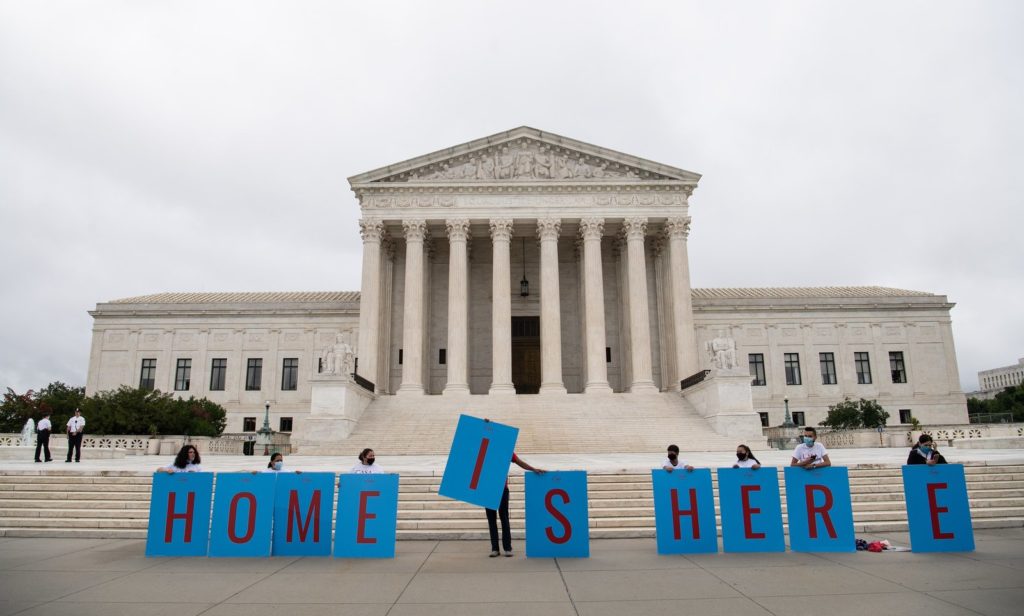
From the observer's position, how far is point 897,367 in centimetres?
5038

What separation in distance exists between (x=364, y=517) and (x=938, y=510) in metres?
8.43

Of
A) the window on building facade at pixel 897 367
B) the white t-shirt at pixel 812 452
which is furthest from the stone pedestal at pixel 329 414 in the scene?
the window on building facade at pixel 897 367

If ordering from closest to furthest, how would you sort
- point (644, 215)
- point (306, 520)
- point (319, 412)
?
point (306, 520), point (319, 412), point (644, 215)

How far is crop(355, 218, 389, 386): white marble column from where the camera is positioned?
3788 centimetres

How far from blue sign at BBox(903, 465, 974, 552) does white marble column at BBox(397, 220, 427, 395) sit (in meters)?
29.2

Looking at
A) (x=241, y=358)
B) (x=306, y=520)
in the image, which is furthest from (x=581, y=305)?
(x=306, y=520)

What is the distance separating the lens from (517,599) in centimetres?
745

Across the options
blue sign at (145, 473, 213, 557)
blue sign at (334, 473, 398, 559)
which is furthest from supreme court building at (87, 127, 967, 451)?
blue sign at (334, 473, 398, 559)

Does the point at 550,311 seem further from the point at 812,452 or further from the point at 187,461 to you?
the point at 187,461

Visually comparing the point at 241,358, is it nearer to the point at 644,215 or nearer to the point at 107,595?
the point at 644,215

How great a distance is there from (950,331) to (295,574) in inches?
2173

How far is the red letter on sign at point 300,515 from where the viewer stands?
397 inches

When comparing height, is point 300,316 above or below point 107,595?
above

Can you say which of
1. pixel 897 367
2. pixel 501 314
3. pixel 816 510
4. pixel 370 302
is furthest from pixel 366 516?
pixel 897 367
